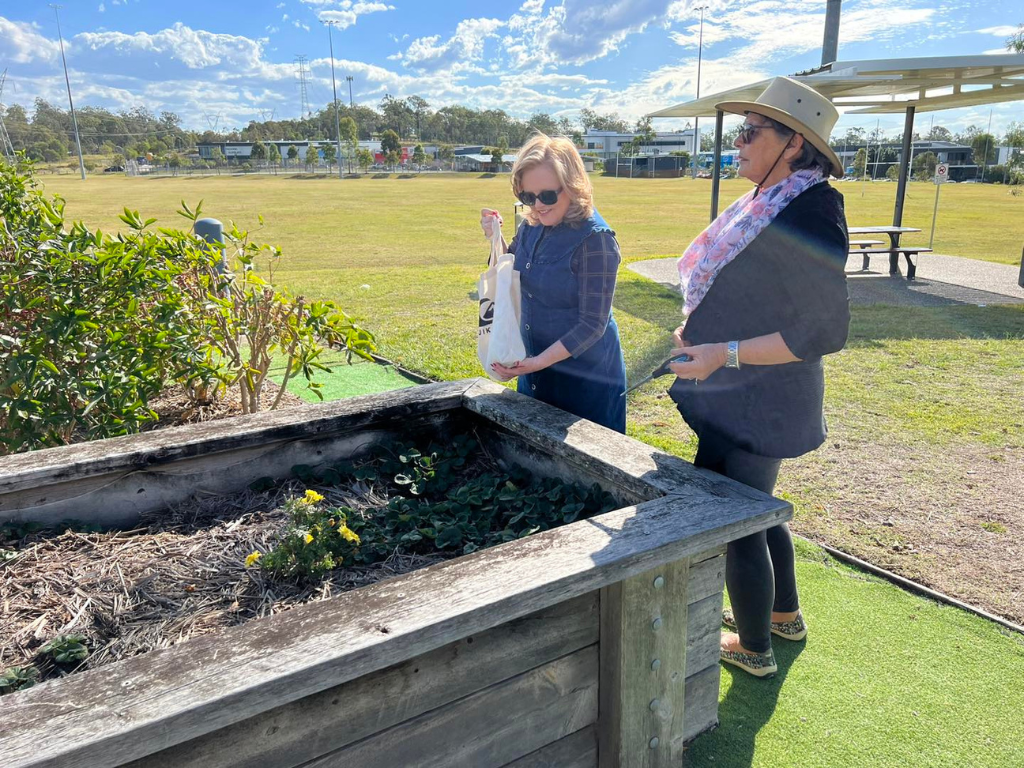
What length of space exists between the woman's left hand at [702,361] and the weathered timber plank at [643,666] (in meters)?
0.52

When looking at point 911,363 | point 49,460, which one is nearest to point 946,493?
point 911,363

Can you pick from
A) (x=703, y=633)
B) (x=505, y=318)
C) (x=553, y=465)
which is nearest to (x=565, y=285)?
(x=505, y=318)

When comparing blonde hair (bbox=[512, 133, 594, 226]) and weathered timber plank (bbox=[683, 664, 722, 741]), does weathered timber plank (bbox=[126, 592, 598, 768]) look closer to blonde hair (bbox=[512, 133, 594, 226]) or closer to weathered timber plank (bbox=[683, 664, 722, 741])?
weathered timber plank (bbox=[683, 664, 722, 741])

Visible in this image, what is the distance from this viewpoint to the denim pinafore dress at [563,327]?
258 cm

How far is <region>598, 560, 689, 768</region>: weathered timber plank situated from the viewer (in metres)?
1.73

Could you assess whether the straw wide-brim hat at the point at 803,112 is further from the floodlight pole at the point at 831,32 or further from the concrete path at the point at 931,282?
the floodlight pole at the point at 831,32

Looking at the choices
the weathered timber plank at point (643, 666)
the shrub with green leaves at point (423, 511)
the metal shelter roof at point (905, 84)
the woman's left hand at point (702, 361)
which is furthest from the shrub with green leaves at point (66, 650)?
the metal shelter roof at point (905, 84)

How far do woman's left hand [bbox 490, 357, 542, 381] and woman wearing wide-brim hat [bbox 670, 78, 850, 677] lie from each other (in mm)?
492

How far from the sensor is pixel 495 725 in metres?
A: 1.62

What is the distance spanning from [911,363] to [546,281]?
5.06 metres

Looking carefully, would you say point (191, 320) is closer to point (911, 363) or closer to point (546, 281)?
point (546, 281)

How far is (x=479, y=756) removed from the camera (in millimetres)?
1615

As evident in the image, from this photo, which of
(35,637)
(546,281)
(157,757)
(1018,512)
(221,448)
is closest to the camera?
(157,757)

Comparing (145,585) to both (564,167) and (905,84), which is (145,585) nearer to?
(564,167)
